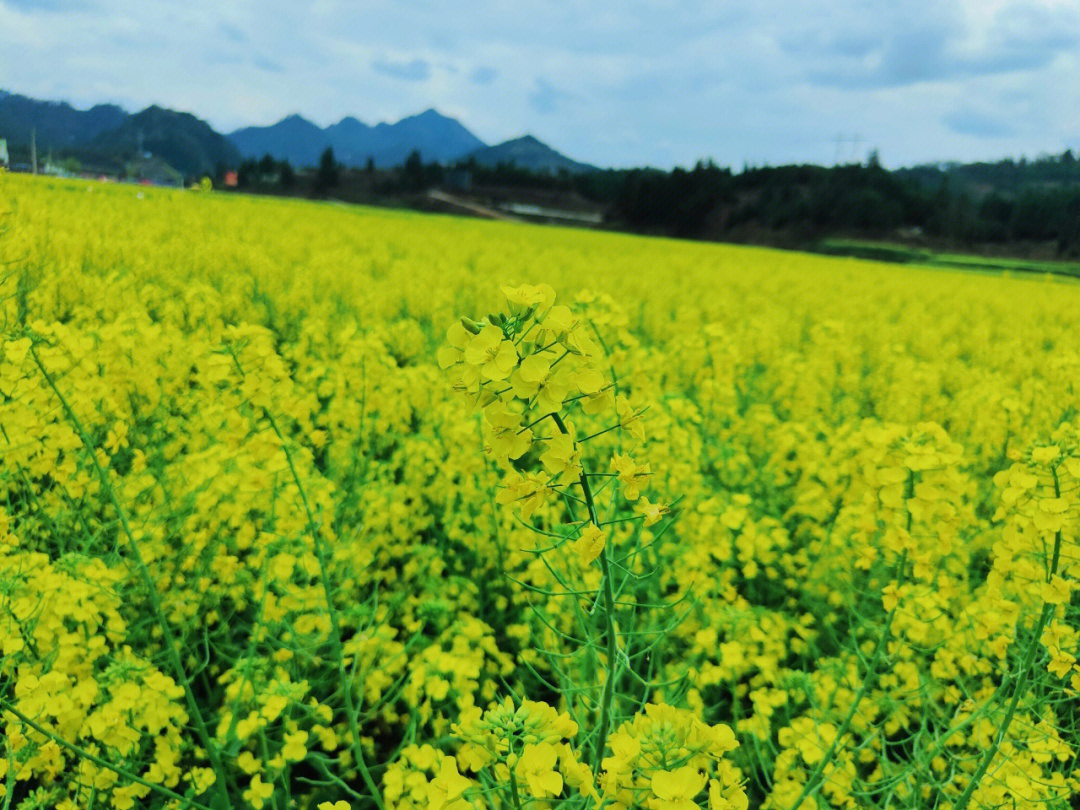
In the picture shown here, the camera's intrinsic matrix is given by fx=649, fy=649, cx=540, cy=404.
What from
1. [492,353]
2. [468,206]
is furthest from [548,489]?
[468,206]

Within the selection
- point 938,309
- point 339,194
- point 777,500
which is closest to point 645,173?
point 339,194

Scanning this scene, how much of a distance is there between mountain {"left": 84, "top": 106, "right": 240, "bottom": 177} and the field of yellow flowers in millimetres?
163414

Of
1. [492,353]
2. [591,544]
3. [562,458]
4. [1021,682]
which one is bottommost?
[1021,682]

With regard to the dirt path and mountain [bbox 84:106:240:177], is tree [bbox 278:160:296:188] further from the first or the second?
mountain [bbox 84:106:240:177]

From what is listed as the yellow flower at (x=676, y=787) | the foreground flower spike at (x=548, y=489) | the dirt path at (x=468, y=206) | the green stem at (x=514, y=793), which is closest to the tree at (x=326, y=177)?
the dirt path at (x=468, y=206)

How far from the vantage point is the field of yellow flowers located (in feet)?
3.86

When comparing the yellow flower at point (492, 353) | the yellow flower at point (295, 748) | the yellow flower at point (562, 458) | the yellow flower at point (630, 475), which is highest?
the yellow flower at point (492, 353)

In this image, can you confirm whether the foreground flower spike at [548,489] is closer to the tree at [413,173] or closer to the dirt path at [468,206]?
the dirt path at [468,206]

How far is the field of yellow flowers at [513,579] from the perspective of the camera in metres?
1.18

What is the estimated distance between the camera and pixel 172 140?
173 meters

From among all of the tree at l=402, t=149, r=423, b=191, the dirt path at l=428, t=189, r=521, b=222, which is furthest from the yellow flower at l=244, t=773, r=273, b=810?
the tree at l=402, t=149, r=423, b=191

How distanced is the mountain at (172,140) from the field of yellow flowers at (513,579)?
163414 millimetres

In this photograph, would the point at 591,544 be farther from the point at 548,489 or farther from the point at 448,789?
the point at 448,789

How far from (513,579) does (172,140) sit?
20966cm
